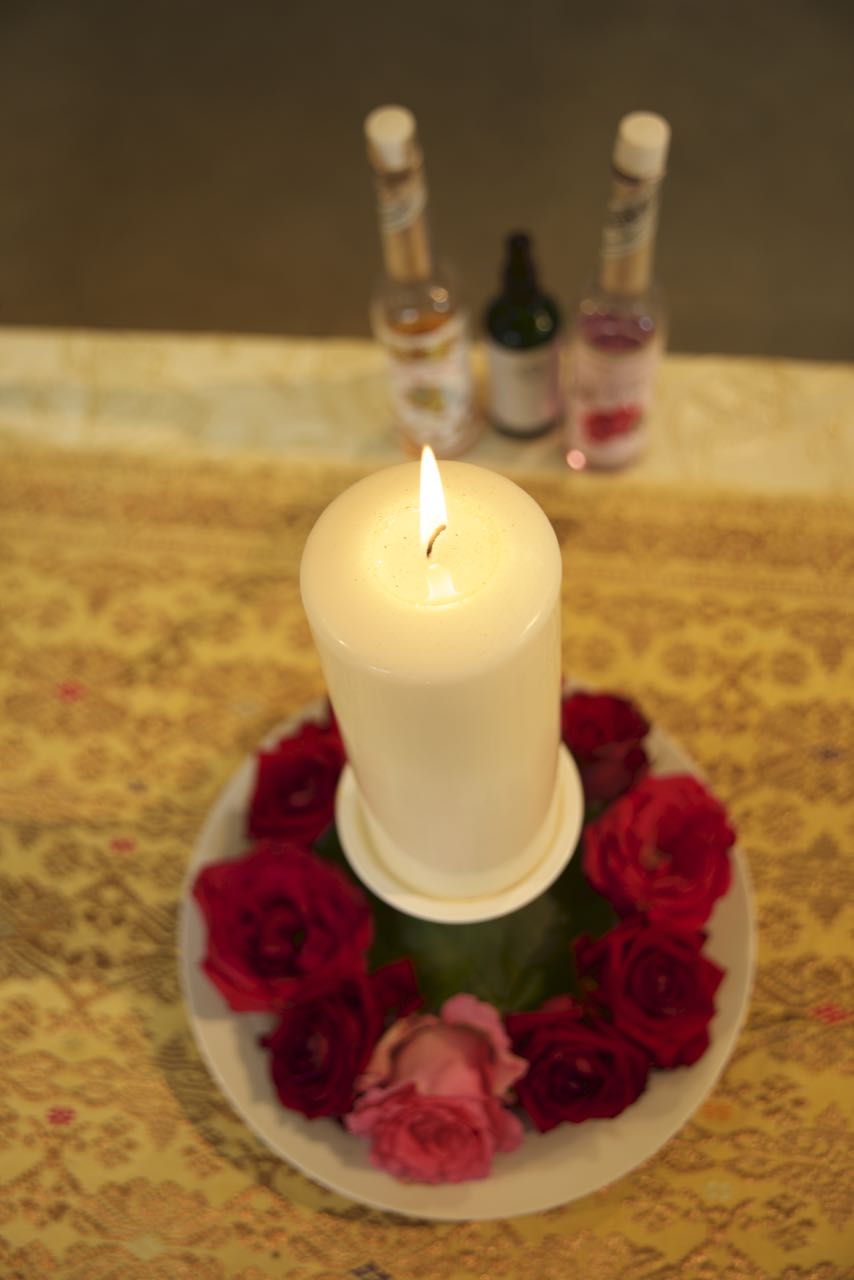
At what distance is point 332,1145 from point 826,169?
1.05 m

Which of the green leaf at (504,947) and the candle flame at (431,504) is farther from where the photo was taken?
the green leaf at (504,947)

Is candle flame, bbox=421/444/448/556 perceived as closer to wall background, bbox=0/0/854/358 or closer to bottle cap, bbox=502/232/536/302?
bottle cap, bbox=502/232/536/302

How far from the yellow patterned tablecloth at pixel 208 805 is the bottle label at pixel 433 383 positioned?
0.08m

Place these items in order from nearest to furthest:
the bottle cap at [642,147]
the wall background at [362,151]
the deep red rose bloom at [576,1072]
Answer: the deep red rose bloom at [576,1072], the bottle cap at [642,147], the wall background at [362,151]

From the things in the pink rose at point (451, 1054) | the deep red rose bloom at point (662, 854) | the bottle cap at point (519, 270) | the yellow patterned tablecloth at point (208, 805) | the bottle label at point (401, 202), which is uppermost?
the bottle label at point (401, 202)

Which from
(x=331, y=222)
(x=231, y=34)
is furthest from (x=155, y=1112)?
(x=231, y=34)

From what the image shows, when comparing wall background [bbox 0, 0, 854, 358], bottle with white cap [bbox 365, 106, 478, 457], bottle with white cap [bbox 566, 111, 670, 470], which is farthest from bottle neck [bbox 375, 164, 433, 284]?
wall background [bbox 0, 0, 854, 358]

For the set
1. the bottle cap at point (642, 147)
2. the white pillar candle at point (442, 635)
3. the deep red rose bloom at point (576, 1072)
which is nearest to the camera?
the white pillar candle at point (442, 635)

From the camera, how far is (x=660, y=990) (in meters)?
Result: 0.55

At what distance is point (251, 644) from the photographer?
2.70 feet

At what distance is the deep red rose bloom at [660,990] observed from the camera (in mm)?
547

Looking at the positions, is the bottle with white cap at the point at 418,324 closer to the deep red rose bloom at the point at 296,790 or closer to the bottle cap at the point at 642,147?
the bottle cap at the point at 642,147

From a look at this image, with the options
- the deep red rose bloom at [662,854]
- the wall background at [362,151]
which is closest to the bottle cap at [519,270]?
the wall background at [362,151]

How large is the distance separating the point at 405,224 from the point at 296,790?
402 millimetres
